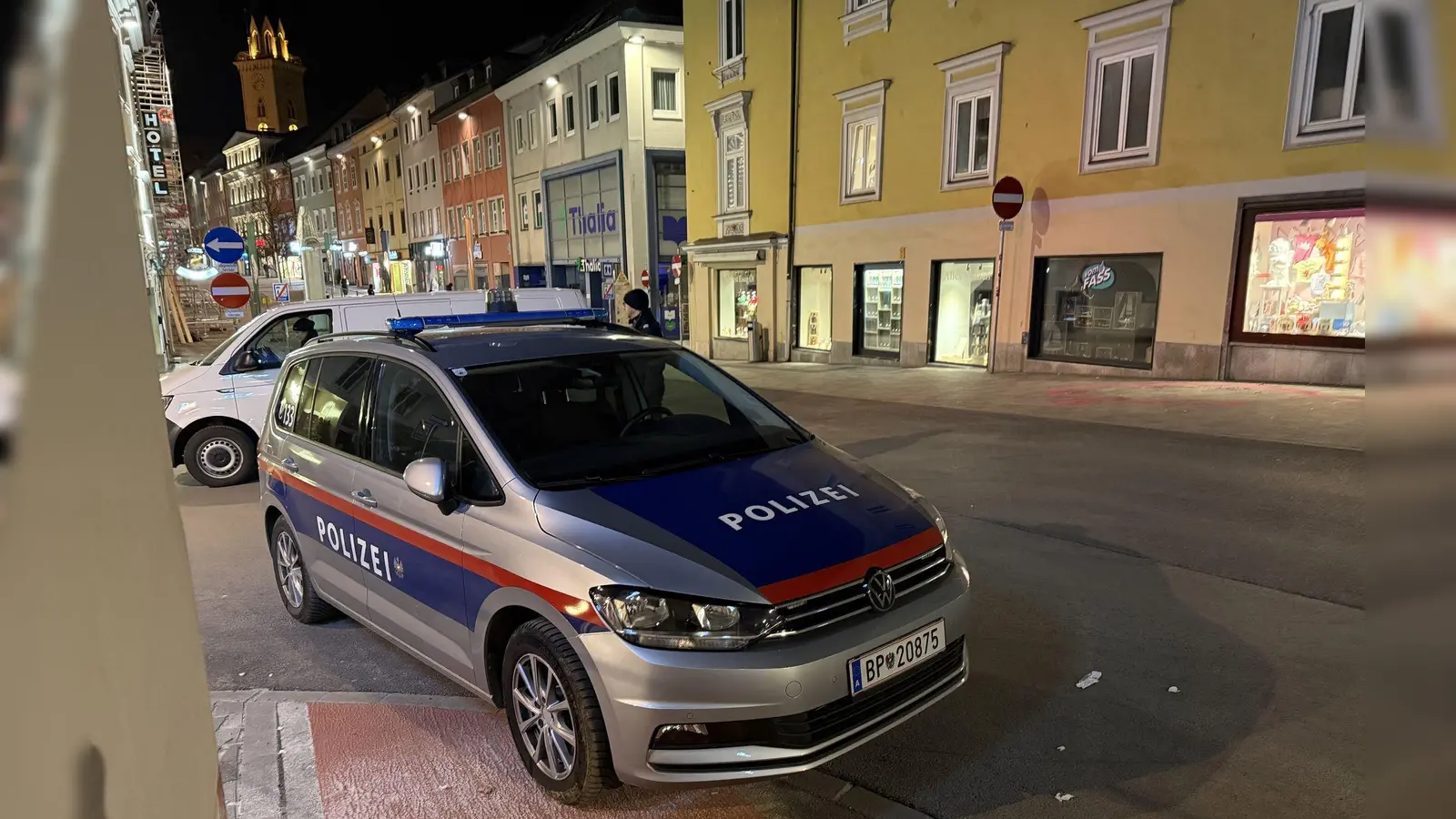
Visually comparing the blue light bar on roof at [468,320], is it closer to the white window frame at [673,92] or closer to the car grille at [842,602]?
the car grille at [842,602]

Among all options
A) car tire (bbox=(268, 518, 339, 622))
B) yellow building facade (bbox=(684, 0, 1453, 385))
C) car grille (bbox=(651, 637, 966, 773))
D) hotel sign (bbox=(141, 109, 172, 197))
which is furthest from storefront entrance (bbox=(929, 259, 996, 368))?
hotel sign (bbox=(141, 109, 172, 197))

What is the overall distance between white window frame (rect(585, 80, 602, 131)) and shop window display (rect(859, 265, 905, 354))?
13.8m

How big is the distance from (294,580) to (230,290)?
10.2 meters

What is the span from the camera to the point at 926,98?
1656 cm

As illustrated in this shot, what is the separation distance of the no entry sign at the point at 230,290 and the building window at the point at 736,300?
12223 mm

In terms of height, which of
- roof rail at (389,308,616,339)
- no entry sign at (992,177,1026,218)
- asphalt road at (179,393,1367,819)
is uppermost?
no entry sign at (992,177,1026,218)

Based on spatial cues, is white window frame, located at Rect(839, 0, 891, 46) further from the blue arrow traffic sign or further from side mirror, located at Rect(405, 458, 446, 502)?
side mirror, located at Rect(405, 458, 446, 502)

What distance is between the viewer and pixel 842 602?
290cm

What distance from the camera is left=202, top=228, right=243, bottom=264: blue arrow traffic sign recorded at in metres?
14.0

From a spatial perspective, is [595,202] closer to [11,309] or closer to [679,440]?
[679,440]

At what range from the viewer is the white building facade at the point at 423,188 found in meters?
41.7

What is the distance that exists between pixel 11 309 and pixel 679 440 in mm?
3278

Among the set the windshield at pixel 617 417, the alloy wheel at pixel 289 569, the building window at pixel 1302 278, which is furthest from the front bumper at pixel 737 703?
the building window at pixel 1302 278

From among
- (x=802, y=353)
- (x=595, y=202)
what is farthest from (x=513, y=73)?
(x=802, y=353)
